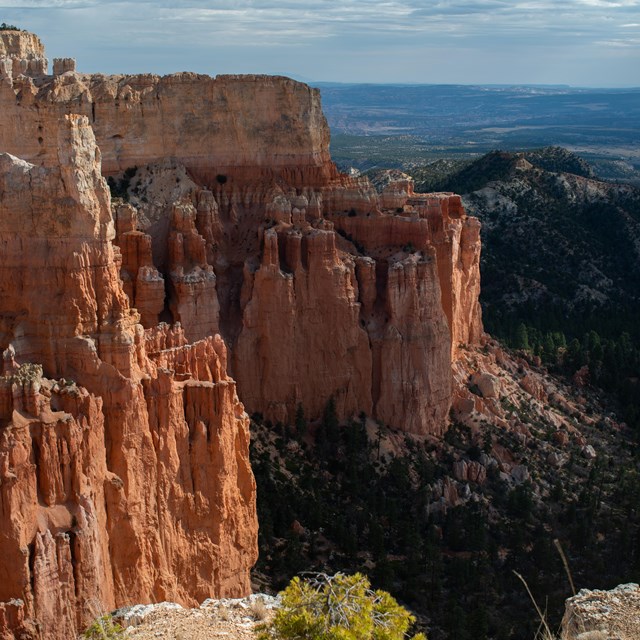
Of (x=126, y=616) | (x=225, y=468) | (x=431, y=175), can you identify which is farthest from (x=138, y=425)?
(x=431, y=175)

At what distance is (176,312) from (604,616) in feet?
83.6

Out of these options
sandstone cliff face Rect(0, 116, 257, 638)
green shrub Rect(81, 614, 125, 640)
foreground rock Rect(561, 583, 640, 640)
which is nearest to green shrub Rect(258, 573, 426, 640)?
green shrub Rect(81, 614, 125, 640)

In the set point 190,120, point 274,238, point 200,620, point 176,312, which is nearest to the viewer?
point 200,620

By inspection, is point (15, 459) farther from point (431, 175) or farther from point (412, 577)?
point (431, 175)

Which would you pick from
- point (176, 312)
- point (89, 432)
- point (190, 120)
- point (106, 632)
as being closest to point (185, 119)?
point (190, 120)

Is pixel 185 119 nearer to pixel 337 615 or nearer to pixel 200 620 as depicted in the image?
pixel 200 620

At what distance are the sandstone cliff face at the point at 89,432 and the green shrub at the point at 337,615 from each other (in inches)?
288

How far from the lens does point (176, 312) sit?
42.5 m

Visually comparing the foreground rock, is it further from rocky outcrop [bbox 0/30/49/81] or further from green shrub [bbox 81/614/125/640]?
rocky outcrop [bbox 0/30/49/81]

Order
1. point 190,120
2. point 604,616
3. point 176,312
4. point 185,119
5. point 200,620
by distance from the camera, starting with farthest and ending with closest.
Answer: point 190,120, point 185,119, point 176,312, point 200,620, point 604,616

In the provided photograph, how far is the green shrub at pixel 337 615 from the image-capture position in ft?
54.4

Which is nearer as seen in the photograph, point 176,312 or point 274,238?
point 176,312

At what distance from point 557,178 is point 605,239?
10609 mm

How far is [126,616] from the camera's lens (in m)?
21.8
